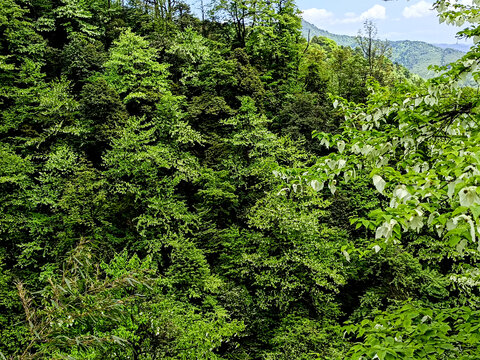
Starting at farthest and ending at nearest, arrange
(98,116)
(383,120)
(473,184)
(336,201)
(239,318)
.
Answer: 1. (336,201)
2. (98,116)
3. (239,318)
4. (383,120)
5. (473,184)

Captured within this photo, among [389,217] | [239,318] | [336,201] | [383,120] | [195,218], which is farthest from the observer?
[336,201]

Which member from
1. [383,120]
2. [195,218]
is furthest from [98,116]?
[383,120]

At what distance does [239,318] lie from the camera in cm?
1344

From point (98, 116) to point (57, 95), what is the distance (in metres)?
2.40

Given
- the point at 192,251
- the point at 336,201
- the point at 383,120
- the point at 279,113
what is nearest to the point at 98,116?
the point at 192,251

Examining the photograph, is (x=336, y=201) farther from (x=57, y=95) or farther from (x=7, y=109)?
(x=7, y=109)

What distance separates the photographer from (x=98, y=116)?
16.8 metres

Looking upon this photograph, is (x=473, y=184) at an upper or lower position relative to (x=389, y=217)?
upper

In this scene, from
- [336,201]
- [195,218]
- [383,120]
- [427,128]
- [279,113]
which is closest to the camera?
[427,128]

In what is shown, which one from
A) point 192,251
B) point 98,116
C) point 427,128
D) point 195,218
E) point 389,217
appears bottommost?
point 192,251

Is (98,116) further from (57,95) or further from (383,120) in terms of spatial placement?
(383,120)

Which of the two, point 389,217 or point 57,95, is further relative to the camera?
point 57,95

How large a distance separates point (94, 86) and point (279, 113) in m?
12.6

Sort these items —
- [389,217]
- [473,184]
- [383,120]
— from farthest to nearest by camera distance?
[383,120]
[389,217]
[473,184]
